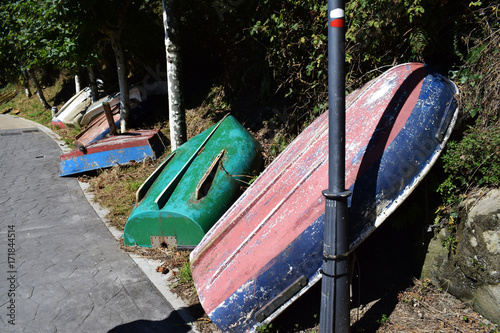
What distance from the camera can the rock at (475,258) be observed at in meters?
2.88

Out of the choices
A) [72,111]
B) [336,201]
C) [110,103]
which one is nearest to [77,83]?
[72,111]

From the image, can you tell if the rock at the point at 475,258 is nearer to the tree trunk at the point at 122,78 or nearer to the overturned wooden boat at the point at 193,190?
the overturned wooden boat at the point at 193,190

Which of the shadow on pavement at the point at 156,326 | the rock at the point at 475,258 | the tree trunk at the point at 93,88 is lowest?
the shadow on pavement at the point at 156,326

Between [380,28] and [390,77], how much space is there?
43.9 inches

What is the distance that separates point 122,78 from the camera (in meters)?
9.61

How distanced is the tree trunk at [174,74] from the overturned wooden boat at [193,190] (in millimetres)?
1215

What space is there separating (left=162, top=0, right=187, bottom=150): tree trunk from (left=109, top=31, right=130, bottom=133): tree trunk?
3.40 m

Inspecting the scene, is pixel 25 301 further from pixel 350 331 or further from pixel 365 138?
pixel 365 138

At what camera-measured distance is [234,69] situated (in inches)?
335

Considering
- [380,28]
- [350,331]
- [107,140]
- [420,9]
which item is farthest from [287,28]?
[350,331]

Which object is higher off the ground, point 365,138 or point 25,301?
point 365,138

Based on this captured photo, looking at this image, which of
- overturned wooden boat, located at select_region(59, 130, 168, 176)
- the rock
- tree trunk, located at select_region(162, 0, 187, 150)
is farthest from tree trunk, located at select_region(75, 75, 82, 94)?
the rock

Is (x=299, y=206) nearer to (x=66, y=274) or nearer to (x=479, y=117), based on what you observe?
(x=479, y=117)

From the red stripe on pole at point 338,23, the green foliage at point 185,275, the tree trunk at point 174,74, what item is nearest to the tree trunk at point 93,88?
the tree trunk at point 174,74
